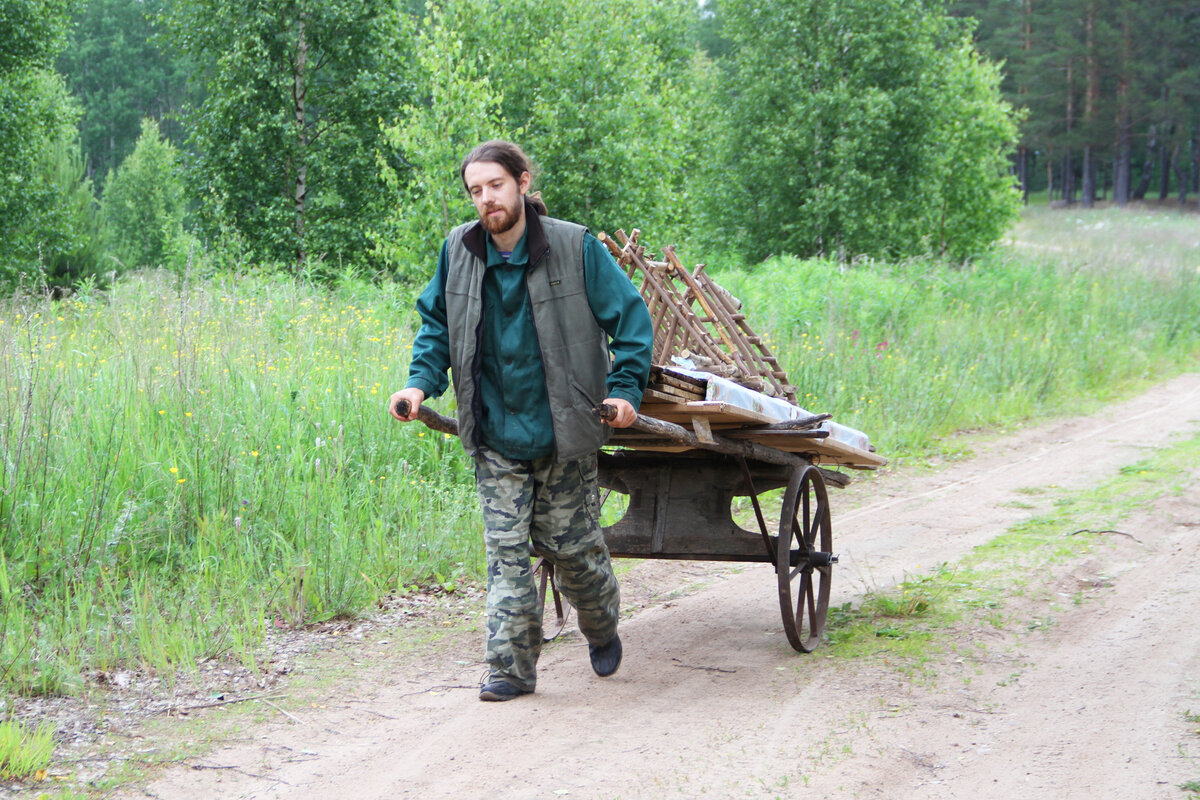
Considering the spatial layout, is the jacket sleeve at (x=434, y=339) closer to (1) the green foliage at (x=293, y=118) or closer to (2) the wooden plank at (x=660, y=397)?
(2) the wooden plank at (x=660, y=397)

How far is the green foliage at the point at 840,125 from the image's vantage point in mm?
22016

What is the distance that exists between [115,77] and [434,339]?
69.4 meters

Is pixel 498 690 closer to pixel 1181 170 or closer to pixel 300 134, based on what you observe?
pixel 300 134

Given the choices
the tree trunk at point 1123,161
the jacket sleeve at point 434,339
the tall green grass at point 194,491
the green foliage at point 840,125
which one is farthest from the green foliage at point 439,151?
the tree trunk at point 1123,161

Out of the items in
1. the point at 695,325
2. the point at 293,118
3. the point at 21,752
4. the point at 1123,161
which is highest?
the point at 1123,161

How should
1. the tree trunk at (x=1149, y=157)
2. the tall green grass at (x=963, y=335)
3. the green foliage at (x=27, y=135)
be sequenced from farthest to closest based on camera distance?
1. the tree trunk at (x=1149, y=157)
2. the green foliage at (x=27, y=135)
3. the tall green grass at (x=963, y=335)

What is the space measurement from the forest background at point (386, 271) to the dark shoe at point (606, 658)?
1589mm

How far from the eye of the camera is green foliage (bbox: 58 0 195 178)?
62.5m

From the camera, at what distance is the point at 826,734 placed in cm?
411

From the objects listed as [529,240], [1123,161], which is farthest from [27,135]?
[1123,161]

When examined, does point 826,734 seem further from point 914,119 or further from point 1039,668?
point 914,119

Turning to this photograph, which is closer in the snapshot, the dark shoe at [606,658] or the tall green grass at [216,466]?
the dark shoe at [606,658]

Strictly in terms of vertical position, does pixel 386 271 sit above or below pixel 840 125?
below

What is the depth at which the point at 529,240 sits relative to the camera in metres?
A: 4.20
